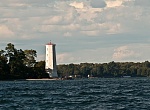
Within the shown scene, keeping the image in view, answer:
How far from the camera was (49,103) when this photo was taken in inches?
2803

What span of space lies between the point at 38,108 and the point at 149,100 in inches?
629

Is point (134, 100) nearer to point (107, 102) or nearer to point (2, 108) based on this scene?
point (107, 102)

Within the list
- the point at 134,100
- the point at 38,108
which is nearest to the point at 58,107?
the point at 38,108

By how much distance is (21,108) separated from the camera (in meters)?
65.8

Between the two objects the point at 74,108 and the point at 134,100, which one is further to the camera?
the point at 134,100

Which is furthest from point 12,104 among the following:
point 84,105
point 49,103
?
point 84,105

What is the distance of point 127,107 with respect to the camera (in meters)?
65.3

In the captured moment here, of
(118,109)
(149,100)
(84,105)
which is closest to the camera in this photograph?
(118,109)

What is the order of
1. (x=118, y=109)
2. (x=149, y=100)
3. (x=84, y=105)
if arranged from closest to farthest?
(x=118, y=109), (x=84, y=105), (x=149, y=100)

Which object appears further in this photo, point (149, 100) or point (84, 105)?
point (149, 100)

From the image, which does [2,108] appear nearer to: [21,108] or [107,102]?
[21,108]

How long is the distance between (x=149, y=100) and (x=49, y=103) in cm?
1249

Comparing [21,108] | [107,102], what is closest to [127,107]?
[107,102]

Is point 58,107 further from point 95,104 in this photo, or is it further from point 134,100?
point 134,100
